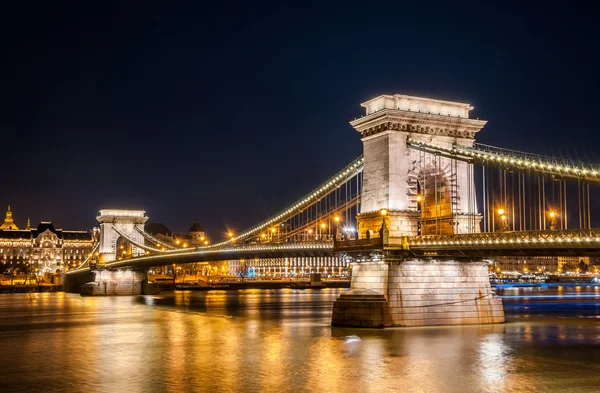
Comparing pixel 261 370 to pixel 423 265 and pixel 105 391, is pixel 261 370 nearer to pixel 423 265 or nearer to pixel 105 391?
pixel 105 391

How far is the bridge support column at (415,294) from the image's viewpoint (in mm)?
40594

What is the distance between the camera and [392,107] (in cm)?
4350

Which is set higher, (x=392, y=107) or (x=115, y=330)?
(x=392, y=107)

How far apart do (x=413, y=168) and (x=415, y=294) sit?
6.98m

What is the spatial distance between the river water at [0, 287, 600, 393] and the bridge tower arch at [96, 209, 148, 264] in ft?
225

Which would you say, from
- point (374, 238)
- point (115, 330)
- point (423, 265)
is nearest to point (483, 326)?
point (423, 265)

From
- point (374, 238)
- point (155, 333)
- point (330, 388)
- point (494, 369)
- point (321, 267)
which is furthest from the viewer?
point (321, 267)

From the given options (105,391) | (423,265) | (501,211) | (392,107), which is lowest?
(105,391)

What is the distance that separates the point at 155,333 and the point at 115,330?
13.4 feet

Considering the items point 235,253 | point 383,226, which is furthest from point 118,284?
point 383,226

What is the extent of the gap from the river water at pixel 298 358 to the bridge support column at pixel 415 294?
35.0 inches

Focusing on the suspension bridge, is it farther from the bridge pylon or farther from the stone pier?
the stone pier

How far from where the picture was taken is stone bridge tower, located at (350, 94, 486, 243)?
4328cm

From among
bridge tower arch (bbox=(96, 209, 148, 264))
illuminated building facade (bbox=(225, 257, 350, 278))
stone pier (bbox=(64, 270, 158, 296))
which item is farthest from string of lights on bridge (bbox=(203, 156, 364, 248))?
illuminated building facade (bbox=(225, 257, 350, 278))
